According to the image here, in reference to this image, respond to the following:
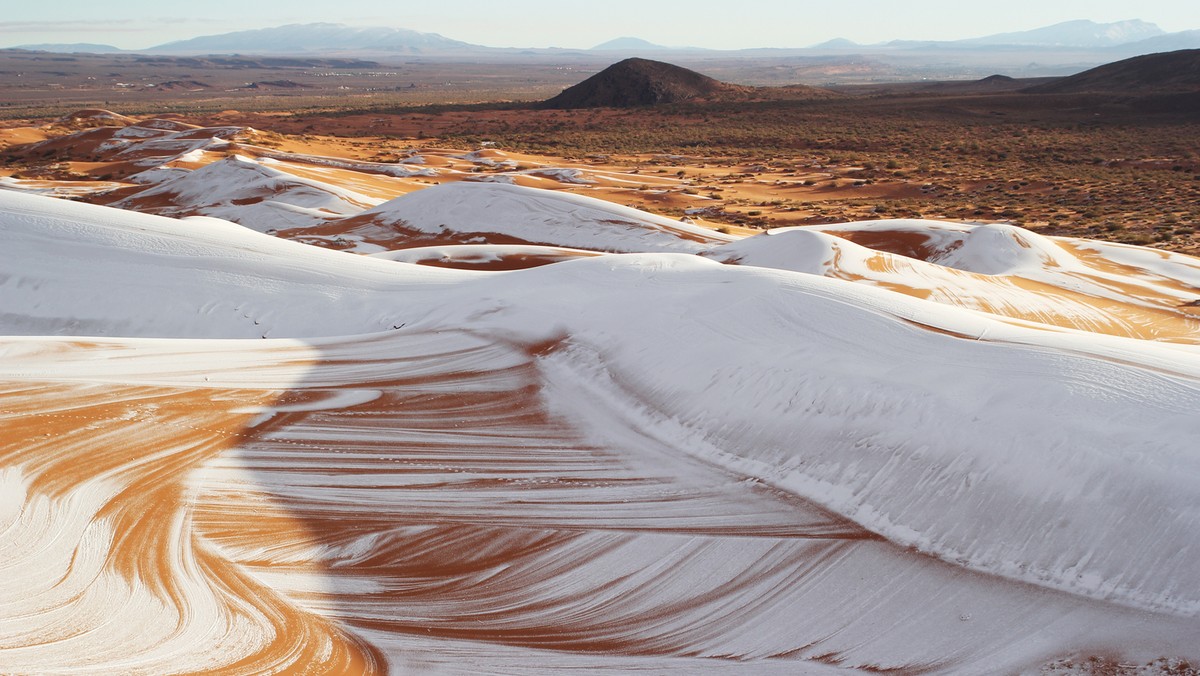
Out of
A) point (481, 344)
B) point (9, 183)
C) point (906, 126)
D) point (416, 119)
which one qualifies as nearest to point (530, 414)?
point (481, 344)

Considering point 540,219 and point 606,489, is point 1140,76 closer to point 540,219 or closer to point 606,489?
point 540,219

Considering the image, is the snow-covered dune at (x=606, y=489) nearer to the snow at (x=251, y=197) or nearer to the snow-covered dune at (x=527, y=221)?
the snow-covered dune at (x=527, y=221)

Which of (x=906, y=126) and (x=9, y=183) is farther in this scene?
(x=906, y=126)

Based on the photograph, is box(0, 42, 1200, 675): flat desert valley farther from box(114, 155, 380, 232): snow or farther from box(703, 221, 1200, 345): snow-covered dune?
box(114, 155, 380, 232): snow

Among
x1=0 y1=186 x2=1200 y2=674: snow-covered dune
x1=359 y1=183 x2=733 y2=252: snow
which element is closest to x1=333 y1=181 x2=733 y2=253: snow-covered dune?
x1=359 y1=183 x2=733 y2=252: snow

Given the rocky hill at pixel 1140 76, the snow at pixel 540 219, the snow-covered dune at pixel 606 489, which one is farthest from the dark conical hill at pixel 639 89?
the snow-covered dune at pixel 606 489

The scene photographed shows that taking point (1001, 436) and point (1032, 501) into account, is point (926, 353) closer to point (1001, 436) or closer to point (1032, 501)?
point (1001, 436)
